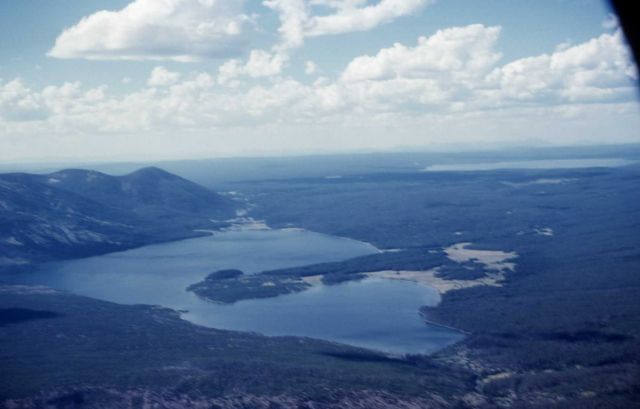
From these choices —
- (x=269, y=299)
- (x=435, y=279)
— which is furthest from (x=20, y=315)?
(x=435, y=279)

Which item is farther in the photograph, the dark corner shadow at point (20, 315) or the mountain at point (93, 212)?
the mountain at point (93, 212)

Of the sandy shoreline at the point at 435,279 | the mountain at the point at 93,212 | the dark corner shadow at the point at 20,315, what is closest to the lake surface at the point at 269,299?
the sandy shoreline at the point at 435,279

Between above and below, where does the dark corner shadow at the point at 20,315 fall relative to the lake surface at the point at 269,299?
above

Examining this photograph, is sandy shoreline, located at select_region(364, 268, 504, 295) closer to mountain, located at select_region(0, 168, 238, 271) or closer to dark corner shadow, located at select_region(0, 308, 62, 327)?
dark corner shadow, located at select_region(0, 308, 62, 327)

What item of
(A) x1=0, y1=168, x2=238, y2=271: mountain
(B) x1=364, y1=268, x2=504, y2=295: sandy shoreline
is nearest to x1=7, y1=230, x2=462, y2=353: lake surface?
(B) x1=364, y1=268, x2=504, y2=295: sandy shoreline

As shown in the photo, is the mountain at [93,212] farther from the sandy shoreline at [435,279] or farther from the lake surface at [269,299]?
the sandy shoreline at [435,279]
